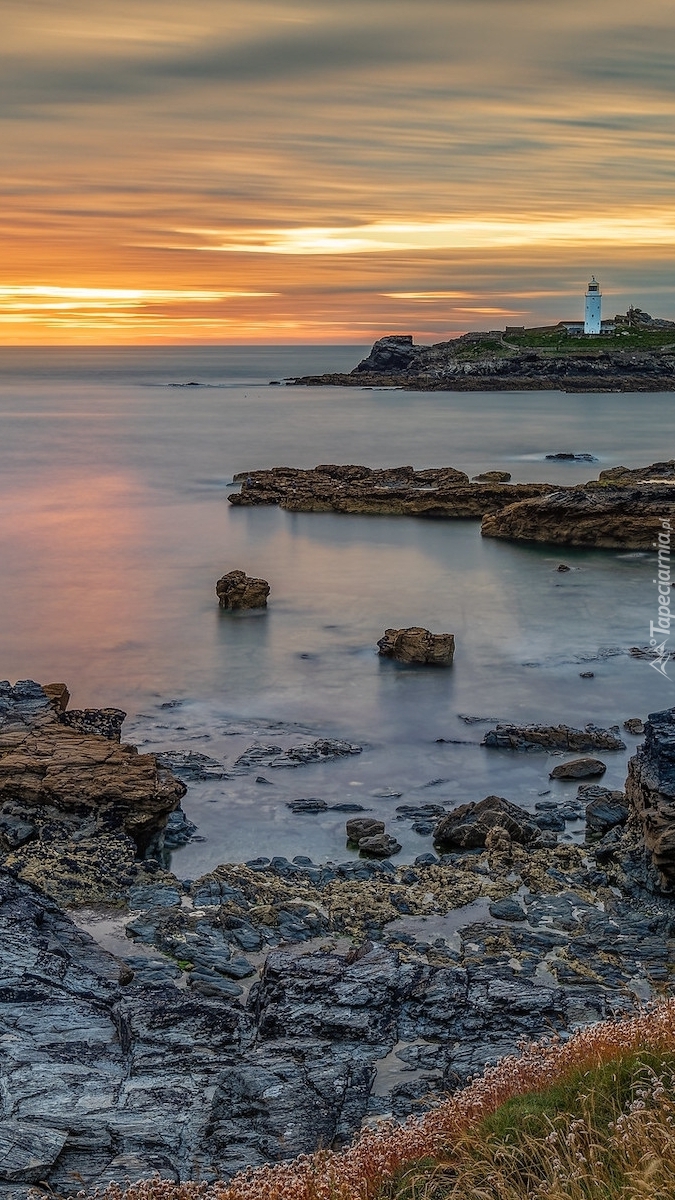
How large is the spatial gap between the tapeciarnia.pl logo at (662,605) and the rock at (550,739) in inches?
194

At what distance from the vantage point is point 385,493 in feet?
158

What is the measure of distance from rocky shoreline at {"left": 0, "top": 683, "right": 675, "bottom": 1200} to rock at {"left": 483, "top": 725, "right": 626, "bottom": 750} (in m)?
2.18

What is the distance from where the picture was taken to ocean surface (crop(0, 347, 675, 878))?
57.7 feet

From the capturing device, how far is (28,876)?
43.9ft

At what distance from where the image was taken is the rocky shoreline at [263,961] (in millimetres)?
7980

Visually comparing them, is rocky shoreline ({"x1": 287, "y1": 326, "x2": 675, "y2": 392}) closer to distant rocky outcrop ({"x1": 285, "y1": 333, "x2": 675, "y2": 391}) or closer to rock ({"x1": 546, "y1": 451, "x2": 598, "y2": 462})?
distant rocky outcrop ({"x1": 285, "y1": 333, "x2": 675, "y2": 391})

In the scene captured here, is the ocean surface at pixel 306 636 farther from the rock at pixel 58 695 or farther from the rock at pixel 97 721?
the rock at pixel 58 695

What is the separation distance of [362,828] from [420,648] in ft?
30.4

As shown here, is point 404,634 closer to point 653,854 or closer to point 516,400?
point 653,854

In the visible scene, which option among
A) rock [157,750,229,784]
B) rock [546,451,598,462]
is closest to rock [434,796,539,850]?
rock [157,750,229,784]

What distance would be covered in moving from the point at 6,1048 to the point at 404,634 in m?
16.9

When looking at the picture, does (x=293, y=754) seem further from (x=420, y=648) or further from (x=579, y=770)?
(x=420, y=648)

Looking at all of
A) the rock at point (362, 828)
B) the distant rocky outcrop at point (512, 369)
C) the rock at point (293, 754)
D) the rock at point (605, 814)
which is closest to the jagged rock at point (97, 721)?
the rock at point (293, 754)

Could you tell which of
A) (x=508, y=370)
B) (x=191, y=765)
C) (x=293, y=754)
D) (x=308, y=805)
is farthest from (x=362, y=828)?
(x=508, y=370)
